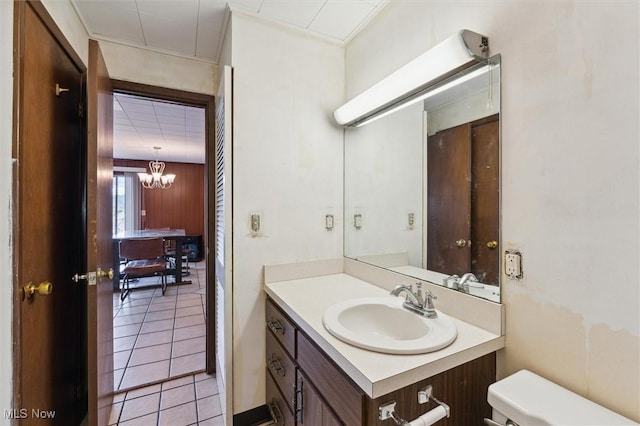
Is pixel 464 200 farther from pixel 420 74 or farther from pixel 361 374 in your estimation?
pixel 361 374

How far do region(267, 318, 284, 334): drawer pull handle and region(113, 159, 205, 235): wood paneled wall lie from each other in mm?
6210

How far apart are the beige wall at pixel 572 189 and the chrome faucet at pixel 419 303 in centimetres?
26

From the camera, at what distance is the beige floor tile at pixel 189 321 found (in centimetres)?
306

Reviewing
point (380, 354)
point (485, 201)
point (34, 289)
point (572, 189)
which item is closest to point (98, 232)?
point (34, 289)

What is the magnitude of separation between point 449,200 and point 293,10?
130 centimetres

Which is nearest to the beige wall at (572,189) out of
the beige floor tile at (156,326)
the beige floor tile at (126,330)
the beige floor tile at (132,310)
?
the beige floor tile at (156,326)

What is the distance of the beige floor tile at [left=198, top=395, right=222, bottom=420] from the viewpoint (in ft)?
5.64

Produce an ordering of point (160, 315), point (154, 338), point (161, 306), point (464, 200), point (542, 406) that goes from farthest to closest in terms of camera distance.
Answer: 1. point (161, 306)
2. point (160, 315)
3. point (154, 338)
4. point (464, 200)
5. point (542, 406)

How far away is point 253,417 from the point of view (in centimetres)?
164

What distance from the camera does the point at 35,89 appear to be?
3.75ft

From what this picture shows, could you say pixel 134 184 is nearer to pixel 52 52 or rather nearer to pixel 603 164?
pixel 52 52

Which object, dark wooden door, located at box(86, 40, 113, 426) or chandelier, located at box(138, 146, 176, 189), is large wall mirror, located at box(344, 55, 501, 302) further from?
chandelier, located at box(138, 146, 176, 189)

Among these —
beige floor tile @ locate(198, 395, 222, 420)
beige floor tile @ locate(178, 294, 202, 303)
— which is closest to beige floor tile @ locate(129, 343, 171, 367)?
beige floor tile @ locate(198, 395, 222, 420)

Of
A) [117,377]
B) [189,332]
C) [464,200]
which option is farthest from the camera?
[189,332]
